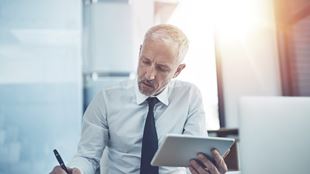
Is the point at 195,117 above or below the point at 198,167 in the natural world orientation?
above

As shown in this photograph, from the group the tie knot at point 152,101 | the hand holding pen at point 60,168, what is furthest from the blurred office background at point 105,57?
the hand holding pen at point 60,168

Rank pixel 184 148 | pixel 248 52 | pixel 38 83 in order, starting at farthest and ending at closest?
pixel 248 52 → pixel 38 83 → pixel 184 148

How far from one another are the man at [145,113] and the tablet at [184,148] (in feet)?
0.84

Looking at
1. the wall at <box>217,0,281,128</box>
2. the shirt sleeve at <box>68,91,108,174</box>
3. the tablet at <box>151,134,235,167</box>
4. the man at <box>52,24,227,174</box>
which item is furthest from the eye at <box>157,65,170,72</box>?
the wall at <box>217,0,281,128</box>

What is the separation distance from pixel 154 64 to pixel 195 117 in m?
0.27

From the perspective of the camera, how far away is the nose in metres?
1.32

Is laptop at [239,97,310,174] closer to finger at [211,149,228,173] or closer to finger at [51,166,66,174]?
finger at [211,149,228,173]

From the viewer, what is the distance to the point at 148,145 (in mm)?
1235

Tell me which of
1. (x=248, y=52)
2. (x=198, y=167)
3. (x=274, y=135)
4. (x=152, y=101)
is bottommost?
(x=198, y=167)

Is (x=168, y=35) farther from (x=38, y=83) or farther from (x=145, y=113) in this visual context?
(x=38, y=83)

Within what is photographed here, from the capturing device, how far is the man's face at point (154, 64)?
1.33 meters

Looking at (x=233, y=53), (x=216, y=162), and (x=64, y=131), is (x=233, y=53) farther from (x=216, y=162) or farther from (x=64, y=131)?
(x=216, y=162)

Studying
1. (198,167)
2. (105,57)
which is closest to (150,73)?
(198,167)

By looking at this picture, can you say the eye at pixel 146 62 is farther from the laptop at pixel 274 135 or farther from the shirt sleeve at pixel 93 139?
the laptop at pixel 274 135
